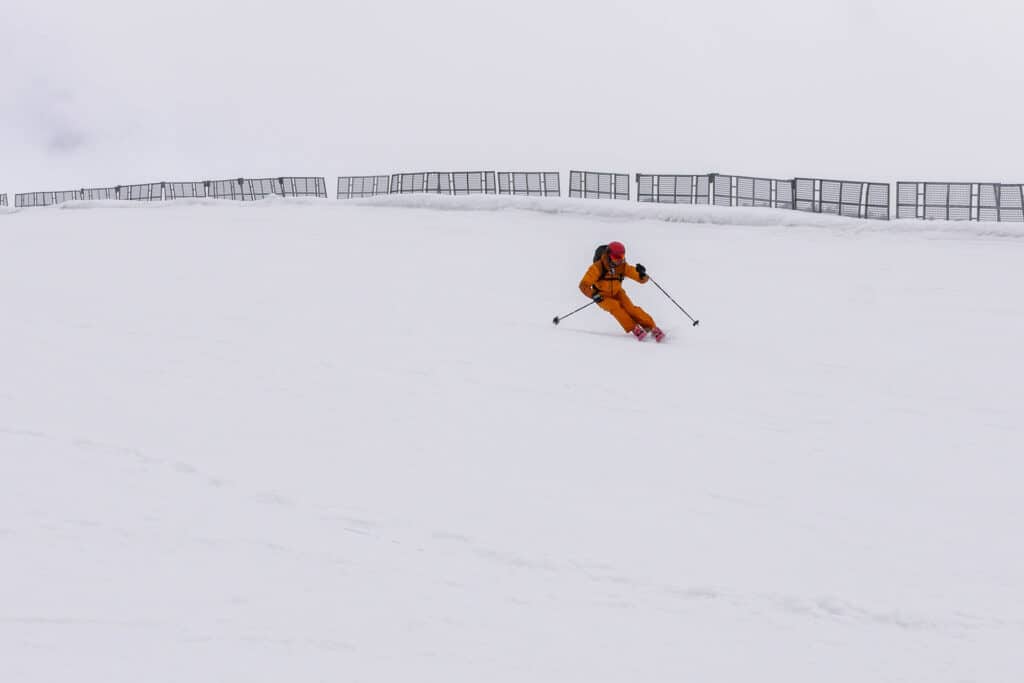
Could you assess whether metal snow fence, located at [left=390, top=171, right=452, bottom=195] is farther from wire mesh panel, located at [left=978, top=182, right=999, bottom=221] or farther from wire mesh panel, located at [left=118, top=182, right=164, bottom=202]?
wire mesh panel, located at [left=978, top=182, right=999, bottom=221]

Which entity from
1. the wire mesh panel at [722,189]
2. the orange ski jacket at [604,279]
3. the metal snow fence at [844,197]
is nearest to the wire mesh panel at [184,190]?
the wire mesh panel at [722,189]

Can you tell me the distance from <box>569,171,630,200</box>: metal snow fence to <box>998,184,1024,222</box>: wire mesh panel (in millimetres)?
11235

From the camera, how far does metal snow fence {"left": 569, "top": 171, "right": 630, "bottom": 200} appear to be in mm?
31233

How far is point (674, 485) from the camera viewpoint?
683 centimetres

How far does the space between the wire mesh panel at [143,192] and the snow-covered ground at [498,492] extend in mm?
31000

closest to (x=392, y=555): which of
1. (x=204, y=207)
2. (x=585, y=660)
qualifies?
(x=585, y=660)

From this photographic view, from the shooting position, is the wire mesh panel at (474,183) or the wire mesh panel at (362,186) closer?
the wire mesh panel at (474,183)

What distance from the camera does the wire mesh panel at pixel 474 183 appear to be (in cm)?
3441

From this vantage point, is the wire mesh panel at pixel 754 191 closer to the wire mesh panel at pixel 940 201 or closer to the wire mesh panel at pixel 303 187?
the wire mesh panel at pixel 940 201

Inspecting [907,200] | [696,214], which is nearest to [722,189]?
[696,214]

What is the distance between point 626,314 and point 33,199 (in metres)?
46.7

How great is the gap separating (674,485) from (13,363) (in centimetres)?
678

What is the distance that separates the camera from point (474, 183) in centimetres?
3484

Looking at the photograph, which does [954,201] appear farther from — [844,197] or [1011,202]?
[844,197]
